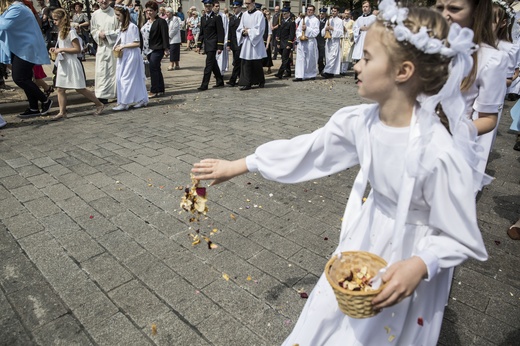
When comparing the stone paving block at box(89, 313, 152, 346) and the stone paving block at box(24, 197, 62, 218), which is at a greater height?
the stone paving block at box(24, 197, 62, 218)

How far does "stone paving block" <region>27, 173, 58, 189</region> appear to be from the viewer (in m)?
4.45

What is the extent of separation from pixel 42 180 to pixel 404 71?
438 centimetres

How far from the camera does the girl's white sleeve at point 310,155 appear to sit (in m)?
1.81

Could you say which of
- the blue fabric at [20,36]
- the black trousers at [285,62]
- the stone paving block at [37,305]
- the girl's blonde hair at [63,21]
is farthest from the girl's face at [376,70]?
the black trousers at [285,62]

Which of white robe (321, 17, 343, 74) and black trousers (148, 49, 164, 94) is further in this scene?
white robe (321, 17, 343, 74)

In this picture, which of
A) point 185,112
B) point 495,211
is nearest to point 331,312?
point 495,211

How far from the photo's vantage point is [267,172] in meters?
1.91

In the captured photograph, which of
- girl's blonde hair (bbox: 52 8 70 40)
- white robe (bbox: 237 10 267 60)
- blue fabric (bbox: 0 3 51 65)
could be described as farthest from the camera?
white robe (bbox: 237 10 267 60)

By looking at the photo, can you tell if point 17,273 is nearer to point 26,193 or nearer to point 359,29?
point 26,193

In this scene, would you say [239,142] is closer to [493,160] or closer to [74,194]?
[74,194]

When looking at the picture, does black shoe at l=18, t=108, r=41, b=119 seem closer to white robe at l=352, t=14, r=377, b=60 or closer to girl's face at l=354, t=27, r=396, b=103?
girl's face at l=354, t=27, r=396, b=103

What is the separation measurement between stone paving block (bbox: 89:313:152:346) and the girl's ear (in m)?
2.00

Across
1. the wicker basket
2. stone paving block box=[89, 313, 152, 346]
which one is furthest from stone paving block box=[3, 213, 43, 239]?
the wicker basket

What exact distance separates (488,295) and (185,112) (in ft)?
21.6
